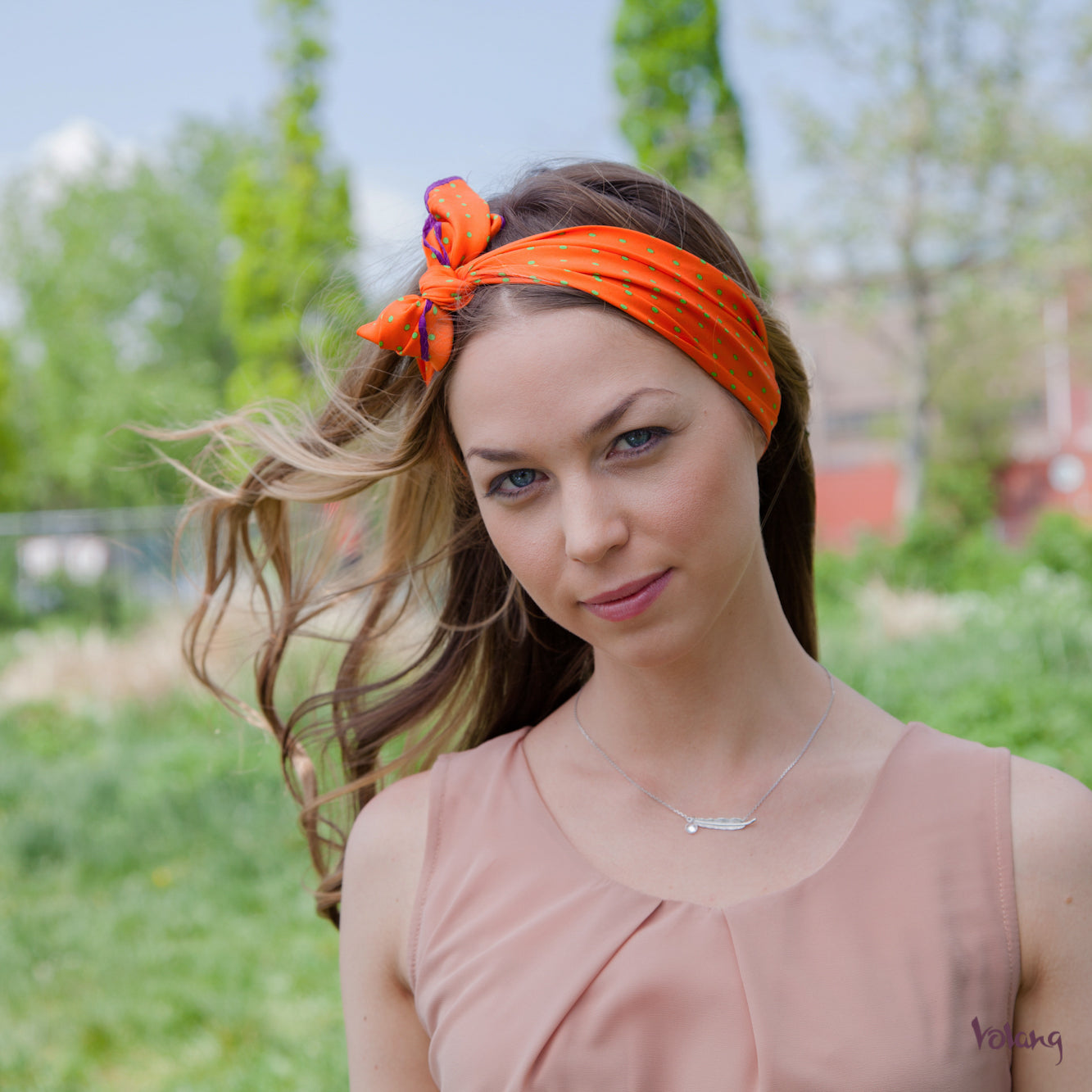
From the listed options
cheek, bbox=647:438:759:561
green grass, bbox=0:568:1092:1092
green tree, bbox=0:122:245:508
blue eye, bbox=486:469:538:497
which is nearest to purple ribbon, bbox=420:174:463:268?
blue eye, bbox=486:469:538:497

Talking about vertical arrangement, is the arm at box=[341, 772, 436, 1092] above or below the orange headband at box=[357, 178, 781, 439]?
below

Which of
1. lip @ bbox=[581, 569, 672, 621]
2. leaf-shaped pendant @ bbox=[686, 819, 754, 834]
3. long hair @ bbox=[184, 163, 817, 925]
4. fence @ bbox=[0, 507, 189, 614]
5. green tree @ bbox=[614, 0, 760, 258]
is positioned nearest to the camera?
lip @ bbox=[581, 569, 672, 621]

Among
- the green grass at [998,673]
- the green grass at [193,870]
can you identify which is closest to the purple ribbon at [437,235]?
the green grass at [193,870]

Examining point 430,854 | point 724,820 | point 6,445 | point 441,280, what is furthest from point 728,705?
point 6,445

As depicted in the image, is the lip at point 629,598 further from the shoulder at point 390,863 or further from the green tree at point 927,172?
the green tree at point 927,172

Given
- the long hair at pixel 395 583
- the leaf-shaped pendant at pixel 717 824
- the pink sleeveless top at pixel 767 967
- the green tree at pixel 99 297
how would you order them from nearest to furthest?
1. the pink sleeveless top at pixel 767 967
2. the leaf-shaped pendant at pixel 717 824
3. the long hair at pixel 395 583
4. the green tree at pixel 99 297

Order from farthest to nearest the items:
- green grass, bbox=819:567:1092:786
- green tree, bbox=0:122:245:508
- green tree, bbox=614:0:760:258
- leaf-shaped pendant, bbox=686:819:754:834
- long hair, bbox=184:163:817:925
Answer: green tree, bbox=0:122:245:508, green tree, bbox=614:0:760:258, green grass, bbox=819:567:1092:786, long hair, bbox=184:163:817:925, leaf-shaped pendant, bbox=686:819:754:834

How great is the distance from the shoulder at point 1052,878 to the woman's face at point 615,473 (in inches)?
19.9

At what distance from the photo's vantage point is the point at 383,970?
5.46ft

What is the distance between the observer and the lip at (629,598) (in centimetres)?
146

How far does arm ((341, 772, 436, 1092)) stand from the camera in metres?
1.66

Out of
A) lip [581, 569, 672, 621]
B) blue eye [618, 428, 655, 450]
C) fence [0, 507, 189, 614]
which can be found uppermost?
blue eye [618, 428, 655, 450]

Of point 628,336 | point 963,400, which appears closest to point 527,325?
point 628,336

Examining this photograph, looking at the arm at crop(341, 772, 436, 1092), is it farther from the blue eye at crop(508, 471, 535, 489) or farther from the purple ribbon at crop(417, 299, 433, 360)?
the purple ribbon at crop(417, 299, 433, 360)
